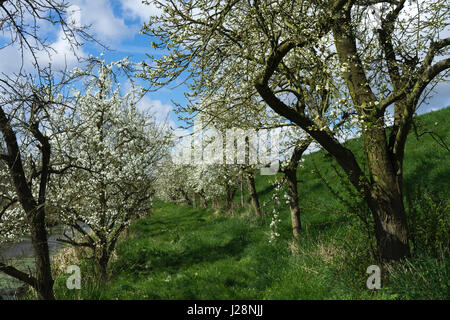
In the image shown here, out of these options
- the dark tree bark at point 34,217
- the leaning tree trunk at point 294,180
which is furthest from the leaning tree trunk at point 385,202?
the dark tree bark at point 34,217

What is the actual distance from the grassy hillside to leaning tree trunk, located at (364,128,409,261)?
233mm

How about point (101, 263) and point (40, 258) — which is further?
point (101, 263)

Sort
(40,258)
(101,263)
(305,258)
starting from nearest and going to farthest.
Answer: (40,258)
(305,258)
(101,263)

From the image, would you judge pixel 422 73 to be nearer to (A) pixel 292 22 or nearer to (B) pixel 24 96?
(A) pixel 292 22

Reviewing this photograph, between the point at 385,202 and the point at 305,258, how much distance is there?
2.61 meters

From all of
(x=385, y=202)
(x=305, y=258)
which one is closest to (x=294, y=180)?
A: (x=305, y=258)

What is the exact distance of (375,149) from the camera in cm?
620

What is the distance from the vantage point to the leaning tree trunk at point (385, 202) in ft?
19.6

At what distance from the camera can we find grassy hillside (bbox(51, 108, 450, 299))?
5816 millimetres

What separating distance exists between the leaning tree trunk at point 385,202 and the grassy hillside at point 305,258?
0.76ft

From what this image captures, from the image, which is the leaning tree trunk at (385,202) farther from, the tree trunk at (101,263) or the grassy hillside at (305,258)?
the tree trunk at (101,263)

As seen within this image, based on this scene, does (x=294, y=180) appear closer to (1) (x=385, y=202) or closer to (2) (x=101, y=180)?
(1) (x=385, y=202)

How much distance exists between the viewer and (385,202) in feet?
19.8

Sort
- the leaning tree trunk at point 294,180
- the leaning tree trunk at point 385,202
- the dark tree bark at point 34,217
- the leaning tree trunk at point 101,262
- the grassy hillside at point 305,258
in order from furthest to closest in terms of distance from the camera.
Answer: the leaning tree trunk at point 101,262, the leaning tree trunk at point 294,180, the leaning tree trunk at point 385,202, the grassy hillside at point 305,258, the dark tree bark at point 34,217
